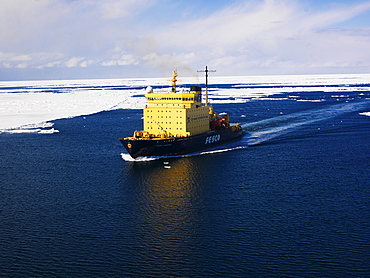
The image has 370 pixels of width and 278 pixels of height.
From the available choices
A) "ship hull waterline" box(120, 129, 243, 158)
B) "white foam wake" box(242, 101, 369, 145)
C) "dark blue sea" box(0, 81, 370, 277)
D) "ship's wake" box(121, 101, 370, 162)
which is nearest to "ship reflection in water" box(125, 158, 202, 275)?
"dark blue sea" box(0, 81, 370, 277)

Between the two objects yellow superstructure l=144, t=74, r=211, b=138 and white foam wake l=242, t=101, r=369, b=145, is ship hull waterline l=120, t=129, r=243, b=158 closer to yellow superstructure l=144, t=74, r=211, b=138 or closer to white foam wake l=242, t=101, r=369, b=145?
yellow superstructure l=144, t=74, r=211, b=138

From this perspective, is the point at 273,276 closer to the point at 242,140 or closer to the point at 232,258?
the point at 232,258

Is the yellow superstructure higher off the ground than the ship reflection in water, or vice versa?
the yellow superstructure

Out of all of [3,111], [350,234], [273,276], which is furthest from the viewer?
[3,111]

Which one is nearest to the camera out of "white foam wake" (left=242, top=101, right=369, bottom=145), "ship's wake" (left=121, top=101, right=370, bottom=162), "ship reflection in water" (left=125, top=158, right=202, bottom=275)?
"ship reflection in water" (left=125, top=158, right=202, bottom=275)

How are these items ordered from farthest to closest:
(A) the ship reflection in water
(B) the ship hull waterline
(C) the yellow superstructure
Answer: (C) the yellow superstructure → (B) the ship hull waterline → (A) the ship reflection in water

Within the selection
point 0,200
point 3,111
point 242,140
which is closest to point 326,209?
point 0,200

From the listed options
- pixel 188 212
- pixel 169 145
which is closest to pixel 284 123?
pixel 169 145
